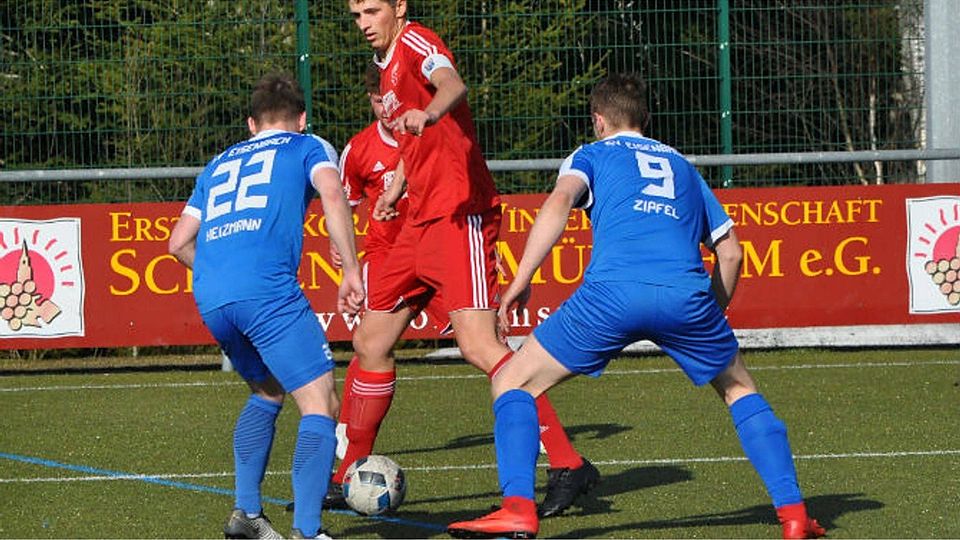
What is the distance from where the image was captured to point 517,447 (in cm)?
650

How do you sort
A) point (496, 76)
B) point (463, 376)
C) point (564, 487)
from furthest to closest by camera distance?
point (496, 76) → point (463, 376) → point (564, 487)

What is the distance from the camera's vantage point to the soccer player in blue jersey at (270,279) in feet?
21.1

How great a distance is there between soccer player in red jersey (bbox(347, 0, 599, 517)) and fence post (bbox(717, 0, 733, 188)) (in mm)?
6882

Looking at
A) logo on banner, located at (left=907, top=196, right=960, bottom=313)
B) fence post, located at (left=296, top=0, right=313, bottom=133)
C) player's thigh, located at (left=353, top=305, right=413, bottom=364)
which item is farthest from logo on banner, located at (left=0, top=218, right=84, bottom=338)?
logo on banner, located at (left=907, top=196, right=960, bottom=313)

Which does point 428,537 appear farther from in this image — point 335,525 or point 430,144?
point 430,144

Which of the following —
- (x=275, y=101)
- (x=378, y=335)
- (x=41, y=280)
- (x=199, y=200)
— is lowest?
(x=41, y=280)

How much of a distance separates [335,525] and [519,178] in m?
7.20

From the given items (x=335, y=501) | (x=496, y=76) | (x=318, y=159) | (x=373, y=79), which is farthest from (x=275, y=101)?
(x=496, y=76)

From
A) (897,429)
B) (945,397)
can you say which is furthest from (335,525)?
(945,397)

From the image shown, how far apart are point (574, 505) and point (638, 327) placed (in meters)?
1.41

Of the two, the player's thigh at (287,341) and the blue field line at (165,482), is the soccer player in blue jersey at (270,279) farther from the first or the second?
the blue field line at (165,482)

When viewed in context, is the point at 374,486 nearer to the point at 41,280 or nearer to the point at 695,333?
the point at 695,333

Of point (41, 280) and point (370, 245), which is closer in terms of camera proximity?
point (370, 245)

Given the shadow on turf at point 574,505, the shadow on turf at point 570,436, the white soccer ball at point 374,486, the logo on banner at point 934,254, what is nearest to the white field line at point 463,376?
the logo on banner at point 934,254
